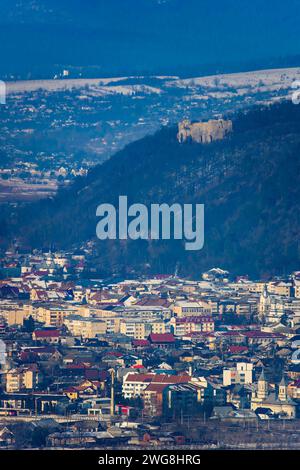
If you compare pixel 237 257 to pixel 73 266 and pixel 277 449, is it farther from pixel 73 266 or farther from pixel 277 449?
pixel 277 449

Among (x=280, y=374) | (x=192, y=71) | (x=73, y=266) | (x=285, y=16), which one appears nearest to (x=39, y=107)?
(x=192, y=71)

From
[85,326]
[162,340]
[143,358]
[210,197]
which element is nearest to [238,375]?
[143,358]

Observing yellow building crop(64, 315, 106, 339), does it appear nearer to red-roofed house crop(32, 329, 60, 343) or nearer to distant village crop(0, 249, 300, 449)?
distant village crop(0, 249, 300, 449)

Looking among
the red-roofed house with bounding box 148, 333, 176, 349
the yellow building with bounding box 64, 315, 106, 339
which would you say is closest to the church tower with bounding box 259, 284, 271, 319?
the red-roofed house with bounding box 148, 333, 176, 349

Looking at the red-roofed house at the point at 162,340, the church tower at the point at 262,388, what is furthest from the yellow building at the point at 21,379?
the red-roofed house at the point at 162,340

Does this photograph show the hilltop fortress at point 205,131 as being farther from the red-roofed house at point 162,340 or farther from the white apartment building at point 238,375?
the white apartment building at point 238,375

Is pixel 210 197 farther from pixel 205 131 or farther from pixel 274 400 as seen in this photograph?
pixel 274 400
